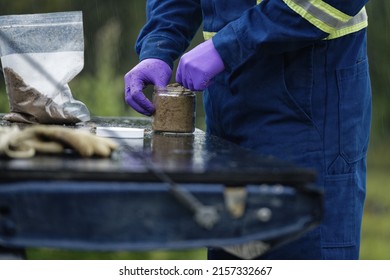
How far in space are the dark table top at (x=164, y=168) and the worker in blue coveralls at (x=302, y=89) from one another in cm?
40

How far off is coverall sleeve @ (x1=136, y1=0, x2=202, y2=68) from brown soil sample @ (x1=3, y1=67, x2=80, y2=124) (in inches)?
15.1

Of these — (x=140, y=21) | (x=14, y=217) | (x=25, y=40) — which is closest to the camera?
(x=14, y=217)

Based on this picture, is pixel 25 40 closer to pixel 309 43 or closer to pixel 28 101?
pixel 28 101

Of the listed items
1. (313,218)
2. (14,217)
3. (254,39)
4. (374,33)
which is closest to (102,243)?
(14,217)

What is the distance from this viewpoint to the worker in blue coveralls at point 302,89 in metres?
2.00

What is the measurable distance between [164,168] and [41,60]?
1089 mm

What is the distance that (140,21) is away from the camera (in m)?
6.82

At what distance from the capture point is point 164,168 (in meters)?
1.41

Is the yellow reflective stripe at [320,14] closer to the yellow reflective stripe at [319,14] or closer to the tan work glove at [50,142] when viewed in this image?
the yellow reflective stripe at [319,14]

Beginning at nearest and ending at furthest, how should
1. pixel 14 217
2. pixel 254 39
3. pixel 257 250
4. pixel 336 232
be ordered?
pixel 14 217
pixel 257 250
pixel 254 39
pixel 336 232

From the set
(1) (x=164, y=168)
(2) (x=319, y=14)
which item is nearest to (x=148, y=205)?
(1) (x=164, y=168)

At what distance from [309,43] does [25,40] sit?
34.6 inches

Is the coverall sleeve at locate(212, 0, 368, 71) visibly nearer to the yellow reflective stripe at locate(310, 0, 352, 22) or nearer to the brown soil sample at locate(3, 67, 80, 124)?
the yellow reflective stripe at locate(310, 0, 352, 22)

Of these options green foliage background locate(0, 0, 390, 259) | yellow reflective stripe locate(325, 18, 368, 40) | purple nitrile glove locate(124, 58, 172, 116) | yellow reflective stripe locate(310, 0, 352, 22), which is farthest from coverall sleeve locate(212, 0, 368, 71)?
green foliage background locate(0, 0, 390, 259)
